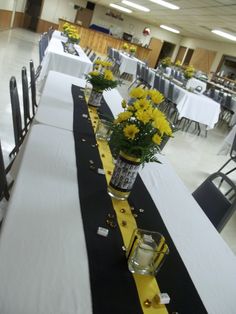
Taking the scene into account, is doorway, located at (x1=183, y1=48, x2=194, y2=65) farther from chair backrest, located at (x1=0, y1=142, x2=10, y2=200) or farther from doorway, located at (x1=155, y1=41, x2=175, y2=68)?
chair backrest, located at (x1=0, y1=142, x2=10, y2=200)

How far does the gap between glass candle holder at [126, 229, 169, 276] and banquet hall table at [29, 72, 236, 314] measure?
172 millimetres

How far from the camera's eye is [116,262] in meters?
1.07

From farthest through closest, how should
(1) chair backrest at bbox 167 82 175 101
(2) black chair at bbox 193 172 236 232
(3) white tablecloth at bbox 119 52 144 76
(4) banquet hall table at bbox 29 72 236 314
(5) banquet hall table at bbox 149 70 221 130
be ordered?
1. (3) white tablecloth at bbox 119 52 144 76
2. (1) chair backrest at bbox 167 82 175 101
3. (5) banquet hall table at bbox 149 70 221 130
4. (2) black chair at bbox 193 172 236 232
5. (4) banquet hall table at bbox 29 72 236 314

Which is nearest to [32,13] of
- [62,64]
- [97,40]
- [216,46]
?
[97,40]

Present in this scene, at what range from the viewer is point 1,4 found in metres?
12.8

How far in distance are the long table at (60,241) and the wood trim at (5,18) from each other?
13475 mm

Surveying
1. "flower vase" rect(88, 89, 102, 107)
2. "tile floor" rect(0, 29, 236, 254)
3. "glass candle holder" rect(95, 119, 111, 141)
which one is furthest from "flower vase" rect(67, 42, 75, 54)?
"glass candle holder" rect(95, 119, 111, 141)

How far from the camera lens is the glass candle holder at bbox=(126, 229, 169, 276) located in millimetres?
1051

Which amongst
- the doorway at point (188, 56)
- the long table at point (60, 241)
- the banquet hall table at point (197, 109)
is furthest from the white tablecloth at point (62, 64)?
the doorway at point (188, 56)

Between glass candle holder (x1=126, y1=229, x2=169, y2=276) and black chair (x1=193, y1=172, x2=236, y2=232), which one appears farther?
black chair (x1=193, y1=172, x2=236, y2=232)

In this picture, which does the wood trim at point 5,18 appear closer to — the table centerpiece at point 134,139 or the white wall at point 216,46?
the white wall at point 216,46

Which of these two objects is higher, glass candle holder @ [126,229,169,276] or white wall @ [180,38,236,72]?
white wall @ [180,38,236,72]

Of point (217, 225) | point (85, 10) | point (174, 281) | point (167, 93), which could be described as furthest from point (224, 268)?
point (85, 10)

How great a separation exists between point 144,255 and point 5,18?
1551 cm
